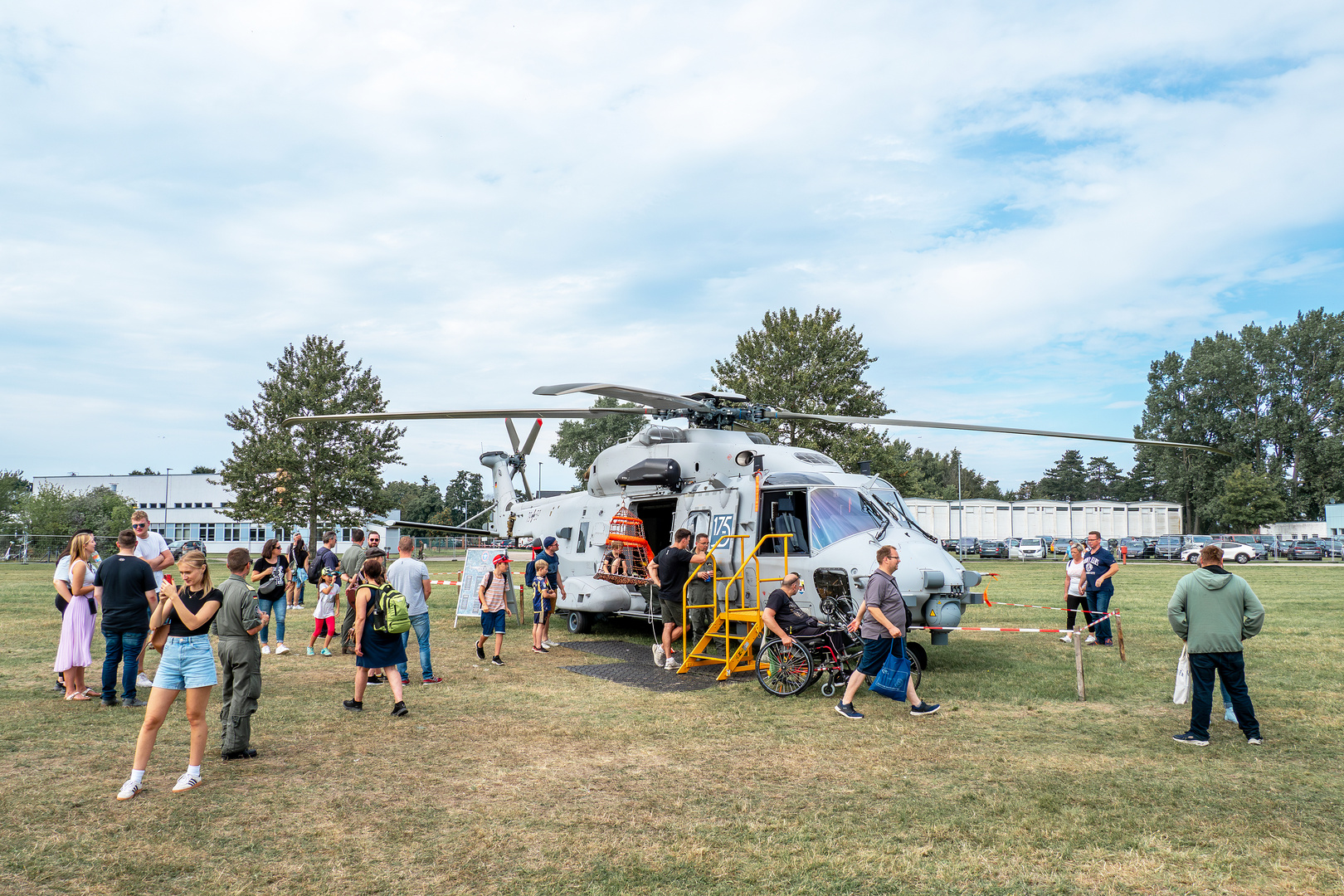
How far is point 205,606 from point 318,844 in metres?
1.87

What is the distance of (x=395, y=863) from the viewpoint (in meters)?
4.37

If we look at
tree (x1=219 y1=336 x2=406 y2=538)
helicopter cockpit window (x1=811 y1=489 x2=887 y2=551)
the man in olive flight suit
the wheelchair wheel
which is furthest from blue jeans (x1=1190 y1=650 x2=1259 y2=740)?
tree (x1=219 y1=336 x2=406 y2=538)

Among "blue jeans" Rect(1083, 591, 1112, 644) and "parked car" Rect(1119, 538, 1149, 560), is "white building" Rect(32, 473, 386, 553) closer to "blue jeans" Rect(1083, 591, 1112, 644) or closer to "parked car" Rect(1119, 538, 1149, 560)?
"parked car" Rect(1119, 538, 1149, 560)

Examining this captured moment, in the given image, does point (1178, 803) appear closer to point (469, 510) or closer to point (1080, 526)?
point (1080, 526)

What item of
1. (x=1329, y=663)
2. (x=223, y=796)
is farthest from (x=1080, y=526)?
(x=223, y=796)

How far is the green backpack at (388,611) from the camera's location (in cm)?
741

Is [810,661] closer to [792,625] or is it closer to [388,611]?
[792,625]

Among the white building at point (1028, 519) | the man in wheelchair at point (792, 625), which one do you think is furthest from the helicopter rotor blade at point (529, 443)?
the white building at point (1028, 519)

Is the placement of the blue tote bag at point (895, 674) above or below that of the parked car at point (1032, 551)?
above

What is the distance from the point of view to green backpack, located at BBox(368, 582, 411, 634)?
7414mm

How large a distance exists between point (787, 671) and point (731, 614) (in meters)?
1.41

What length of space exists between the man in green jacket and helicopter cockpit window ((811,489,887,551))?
11.8 ft

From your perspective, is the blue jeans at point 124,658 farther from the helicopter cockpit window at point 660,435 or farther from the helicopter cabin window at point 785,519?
the helicopter cockpit window at point 660,435

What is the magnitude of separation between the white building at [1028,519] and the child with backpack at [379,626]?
1837 inches
